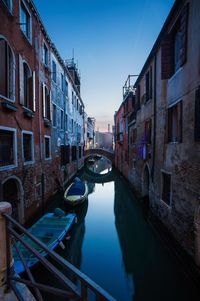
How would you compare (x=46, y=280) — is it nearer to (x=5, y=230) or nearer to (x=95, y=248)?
(x=95, y=248)

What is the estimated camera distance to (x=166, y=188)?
7.39 metres

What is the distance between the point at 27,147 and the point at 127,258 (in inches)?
224

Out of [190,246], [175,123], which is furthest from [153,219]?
[175,123]

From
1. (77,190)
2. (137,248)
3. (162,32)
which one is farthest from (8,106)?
(77,190)

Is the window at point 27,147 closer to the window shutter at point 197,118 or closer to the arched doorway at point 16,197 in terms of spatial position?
the arched doorway at point 16,197

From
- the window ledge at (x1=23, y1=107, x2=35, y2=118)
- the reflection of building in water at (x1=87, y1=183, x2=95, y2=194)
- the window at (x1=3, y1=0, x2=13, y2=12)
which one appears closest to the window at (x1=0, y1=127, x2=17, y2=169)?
the window ledge at (x1=23, y1=107, x2=35, y2=118)

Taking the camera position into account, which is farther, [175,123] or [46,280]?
[175,123]

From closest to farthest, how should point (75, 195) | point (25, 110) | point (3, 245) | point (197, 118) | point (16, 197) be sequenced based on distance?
point (3, 245)
point (197, 118)
point (16, 197)
point (25, 110)
point (75, 195)

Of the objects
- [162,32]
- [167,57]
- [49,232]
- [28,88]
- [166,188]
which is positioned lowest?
[49,232]

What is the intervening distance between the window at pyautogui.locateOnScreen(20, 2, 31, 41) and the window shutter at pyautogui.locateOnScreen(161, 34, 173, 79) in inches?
217

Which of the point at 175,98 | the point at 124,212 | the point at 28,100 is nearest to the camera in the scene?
the point at 175,98

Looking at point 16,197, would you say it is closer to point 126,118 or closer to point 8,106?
point 8,106

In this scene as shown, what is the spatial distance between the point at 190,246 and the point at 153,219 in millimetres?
3640

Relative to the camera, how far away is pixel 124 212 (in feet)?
36.2
